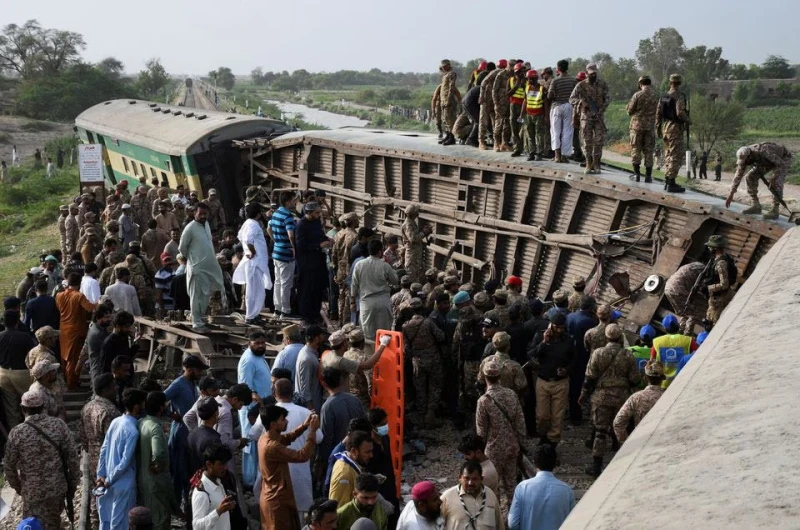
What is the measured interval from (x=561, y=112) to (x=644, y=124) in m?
1.50

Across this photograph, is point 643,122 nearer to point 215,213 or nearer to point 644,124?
point 644,124

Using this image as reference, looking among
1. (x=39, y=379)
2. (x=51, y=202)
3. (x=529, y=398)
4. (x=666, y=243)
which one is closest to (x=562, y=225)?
(x=666, y=243)

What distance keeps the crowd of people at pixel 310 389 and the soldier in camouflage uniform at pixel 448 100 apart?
2968mm

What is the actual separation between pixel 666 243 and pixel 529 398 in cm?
264

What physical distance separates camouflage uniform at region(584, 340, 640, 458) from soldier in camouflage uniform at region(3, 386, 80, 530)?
4842 mm

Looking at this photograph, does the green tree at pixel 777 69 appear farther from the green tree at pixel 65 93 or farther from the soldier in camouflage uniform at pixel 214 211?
the soldier in camouflage uniform at pixel 214 211

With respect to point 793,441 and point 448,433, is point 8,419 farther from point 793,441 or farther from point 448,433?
point 793,441

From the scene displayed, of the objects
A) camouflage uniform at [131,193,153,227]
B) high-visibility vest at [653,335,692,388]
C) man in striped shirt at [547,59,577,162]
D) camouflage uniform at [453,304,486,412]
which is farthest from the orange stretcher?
camouflage uniform at [131,193,153,227]

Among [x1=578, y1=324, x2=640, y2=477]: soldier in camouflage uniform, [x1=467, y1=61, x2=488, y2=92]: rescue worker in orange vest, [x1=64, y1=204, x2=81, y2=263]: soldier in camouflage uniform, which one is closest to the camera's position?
[x1=578, y1=324, x2=640, y2=477]: soldier in camouflage uniform

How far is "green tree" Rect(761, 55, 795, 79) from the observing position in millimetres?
80562

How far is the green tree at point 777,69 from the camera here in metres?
80.6

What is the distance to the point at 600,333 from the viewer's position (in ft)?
31.5

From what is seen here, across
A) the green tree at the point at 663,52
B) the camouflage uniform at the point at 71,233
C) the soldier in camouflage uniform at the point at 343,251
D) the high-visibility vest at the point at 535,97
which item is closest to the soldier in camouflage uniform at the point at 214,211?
the camouflage uniform at the point at 71,233

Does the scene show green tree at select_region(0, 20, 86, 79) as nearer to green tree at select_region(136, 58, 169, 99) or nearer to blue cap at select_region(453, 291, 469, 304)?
green tree at select_region(136, 58, 169, 99)
